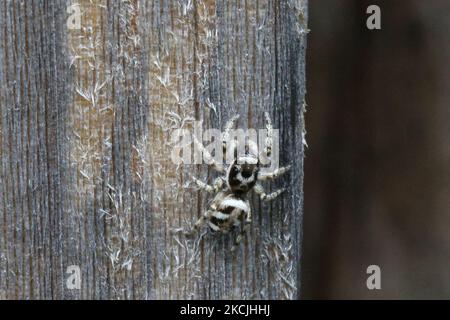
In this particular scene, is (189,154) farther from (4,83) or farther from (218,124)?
(4,83)

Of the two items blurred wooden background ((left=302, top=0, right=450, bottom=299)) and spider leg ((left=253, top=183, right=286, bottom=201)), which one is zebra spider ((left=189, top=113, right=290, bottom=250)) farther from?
blurred wooden background ((left=302, top=0, right=450, bottom=299))

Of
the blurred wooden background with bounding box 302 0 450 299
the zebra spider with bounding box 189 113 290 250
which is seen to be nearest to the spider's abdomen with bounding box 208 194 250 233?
the zebra spider with bounding box 189 113 290 250

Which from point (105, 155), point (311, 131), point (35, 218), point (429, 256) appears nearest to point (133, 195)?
point (105, 155)

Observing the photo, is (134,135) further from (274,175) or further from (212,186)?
(274,175)

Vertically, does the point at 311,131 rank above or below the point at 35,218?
above

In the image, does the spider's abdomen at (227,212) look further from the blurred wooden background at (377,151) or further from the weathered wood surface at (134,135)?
the blurred wooden background at (377,151)

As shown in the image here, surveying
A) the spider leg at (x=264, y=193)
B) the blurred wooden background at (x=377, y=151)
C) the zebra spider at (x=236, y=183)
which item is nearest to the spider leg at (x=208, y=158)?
the zebra spider at (x=236, y=183)

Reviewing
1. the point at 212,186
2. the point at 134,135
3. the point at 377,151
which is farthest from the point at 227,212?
the point at 377,151
